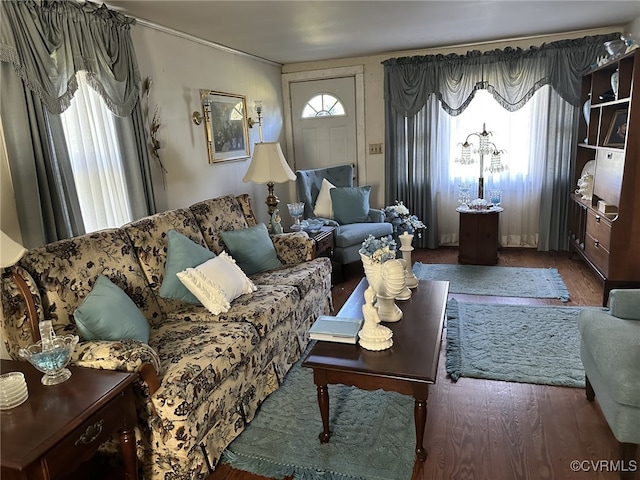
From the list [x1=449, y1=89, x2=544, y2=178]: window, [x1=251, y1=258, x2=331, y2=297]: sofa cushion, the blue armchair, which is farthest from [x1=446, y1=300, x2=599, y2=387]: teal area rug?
[x1=449, y1=89, x2=544, y2=178]: window

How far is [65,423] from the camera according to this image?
1373 millimetres

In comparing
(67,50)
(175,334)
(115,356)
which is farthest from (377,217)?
(115,356)

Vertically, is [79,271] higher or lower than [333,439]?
higher

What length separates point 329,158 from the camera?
18.1 ft

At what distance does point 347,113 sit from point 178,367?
416cm

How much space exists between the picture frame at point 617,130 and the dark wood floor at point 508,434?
7.83ft

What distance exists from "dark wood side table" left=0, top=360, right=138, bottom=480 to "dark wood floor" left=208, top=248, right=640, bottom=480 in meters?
0.59

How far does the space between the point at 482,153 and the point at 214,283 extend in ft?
11.2

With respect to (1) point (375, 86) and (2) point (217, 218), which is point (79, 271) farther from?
(1) point (375, 86)

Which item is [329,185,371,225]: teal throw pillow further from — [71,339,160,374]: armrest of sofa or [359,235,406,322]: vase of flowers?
[71,339,160,374]: armrest of sofa

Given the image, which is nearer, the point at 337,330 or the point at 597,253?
the point at 337,330

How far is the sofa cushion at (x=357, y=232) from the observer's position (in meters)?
4.16

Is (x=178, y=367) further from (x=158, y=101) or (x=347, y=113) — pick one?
(x=347, y=113)

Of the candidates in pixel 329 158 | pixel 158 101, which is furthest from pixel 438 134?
pixel 158 101
